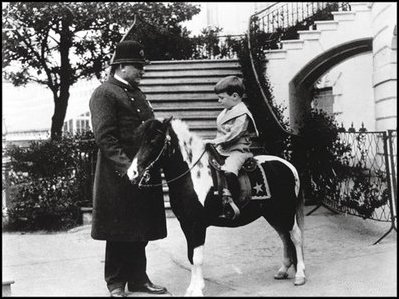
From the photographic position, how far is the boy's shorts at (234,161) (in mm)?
5109

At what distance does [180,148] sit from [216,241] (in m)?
3.17

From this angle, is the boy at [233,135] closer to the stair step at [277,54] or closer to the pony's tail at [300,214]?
the pony's tail at [300,214]

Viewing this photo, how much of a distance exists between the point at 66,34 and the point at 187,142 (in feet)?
28.3

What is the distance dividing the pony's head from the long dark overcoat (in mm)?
368

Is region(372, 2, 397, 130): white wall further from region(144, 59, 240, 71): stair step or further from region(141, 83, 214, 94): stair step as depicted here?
region(141, 83, 214, 94): stair step

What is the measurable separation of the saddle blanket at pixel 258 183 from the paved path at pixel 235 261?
35.1 inches

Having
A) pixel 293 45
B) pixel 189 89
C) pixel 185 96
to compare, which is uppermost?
pixel 293 45

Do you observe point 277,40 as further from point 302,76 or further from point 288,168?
point 288,168

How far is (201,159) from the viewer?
16.6ft

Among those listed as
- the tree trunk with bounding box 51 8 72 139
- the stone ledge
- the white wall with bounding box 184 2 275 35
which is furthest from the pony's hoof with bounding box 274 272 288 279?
the white wall with bounding box 184 2 275 35

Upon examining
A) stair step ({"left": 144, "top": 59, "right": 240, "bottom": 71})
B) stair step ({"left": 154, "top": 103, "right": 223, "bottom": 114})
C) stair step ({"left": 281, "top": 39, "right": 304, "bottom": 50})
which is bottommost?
stair step ({"left": 154, "top": 103, "right": 223, "bottom": 114})

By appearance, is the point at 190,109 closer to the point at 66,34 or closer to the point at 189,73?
the point at 189,73

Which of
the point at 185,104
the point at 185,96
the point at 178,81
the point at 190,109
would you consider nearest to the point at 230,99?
the point at 190,109

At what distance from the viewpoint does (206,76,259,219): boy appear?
5141 mm
